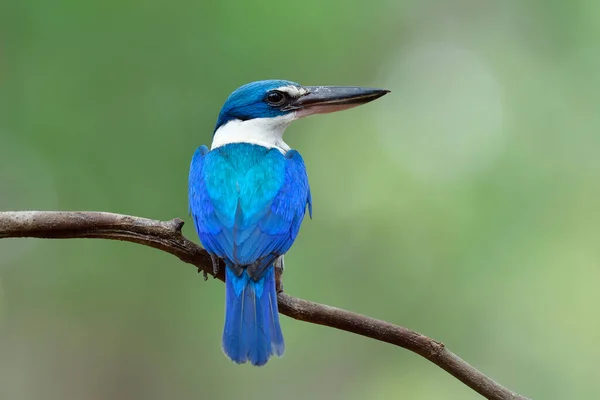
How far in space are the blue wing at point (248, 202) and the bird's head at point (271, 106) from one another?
0.36 metres

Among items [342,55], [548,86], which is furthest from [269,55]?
[548,86]

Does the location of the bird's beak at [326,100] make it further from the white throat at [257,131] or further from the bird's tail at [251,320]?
the bird's tail at [251,320]

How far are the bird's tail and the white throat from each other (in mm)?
1184

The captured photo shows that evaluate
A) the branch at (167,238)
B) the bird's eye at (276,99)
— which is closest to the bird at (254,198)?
the bird's eye at (276,99)

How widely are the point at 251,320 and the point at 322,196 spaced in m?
5.86

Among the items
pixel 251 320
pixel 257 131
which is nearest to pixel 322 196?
pixel 257 131

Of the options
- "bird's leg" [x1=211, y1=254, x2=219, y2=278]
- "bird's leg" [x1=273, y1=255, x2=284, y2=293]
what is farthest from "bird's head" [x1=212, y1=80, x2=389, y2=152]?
"bird's leg" [x1=211, y1=254, x2=219, y2=278]

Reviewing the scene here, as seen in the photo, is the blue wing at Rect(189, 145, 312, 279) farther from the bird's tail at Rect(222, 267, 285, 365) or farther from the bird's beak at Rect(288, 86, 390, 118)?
the bird's beak at Rect(288, 86, 390, 118)

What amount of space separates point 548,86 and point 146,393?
5.74 meters

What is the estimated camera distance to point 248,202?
3.28m

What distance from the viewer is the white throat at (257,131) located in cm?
409

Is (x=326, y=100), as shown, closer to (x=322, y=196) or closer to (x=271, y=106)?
(x=271, y=106)

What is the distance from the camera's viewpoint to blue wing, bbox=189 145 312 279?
307cm

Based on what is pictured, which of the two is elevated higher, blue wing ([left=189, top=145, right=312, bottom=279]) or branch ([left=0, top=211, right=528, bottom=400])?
blue wing ([left=189, top=145, right=312, bottom=279])
